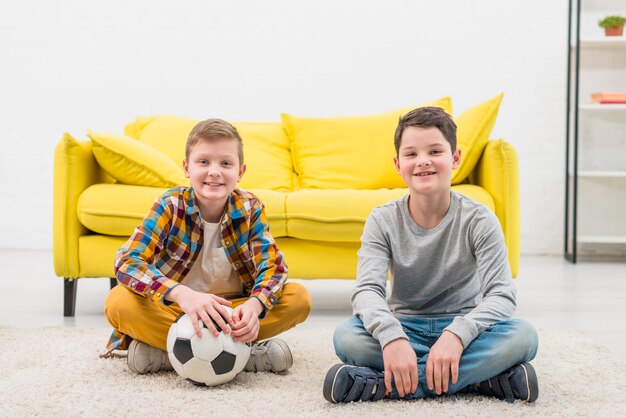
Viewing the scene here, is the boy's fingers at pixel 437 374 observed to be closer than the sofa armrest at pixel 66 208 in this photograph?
Yes

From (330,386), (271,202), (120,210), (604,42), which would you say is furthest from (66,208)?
(604,42)

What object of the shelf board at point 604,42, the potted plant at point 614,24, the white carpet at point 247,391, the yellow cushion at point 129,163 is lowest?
the white carpet at point 247,391

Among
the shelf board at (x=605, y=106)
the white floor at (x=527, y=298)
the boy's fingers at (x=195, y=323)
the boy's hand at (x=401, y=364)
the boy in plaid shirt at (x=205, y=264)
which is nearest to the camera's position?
the boy's hand at (x=401, y=364)

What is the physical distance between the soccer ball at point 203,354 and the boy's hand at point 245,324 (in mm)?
14

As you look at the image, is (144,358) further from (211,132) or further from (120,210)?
(120,210)

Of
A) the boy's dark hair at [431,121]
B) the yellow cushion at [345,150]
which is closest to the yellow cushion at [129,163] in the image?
the yellow cushion at [345,150]

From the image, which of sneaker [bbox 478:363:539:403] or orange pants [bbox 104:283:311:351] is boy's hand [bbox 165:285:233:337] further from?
sneaker [bbox 478:363:539:403]

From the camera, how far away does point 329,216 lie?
251 centimetres

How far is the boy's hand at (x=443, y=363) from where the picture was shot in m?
1.44

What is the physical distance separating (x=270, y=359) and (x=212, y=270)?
0.27m

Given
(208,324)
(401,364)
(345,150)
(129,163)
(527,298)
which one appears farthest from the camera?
(345,150)

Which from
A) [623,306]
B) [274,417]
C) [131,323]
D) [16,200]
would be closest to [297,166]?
[623,306]

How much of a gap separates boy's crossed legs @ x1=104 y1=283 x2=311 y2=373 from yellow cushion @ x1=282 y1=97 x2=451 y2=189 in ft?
4.20

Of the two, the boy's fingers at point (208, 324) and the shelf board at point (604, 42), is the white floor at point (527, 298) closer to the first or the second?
the boy's fingers at point (208, 324)
